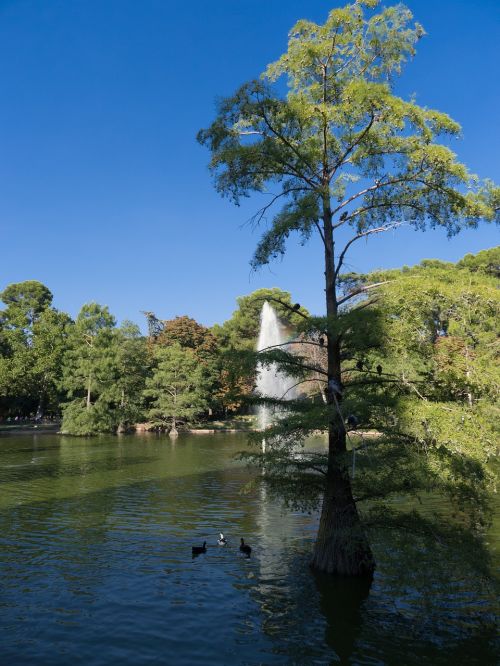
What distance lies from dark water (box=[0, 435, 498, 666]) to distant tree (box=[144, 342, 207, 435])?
112 ft

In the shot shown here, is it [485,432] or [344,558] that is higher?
[485,432]

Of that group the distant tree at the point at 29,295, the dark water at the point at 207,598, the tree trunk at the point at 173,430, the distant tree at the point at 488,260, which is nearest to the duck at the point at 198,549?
the dark water at the point at 207,598

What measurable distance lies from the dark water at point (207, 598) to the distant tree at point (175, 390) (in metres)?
34.2

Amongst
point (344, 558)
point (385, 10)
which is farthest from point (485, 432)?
point (385, 10)

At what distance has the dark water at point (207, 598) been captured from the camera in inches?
320

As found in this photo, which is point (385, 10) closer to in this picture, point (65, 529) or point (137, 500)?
point (65, 529)

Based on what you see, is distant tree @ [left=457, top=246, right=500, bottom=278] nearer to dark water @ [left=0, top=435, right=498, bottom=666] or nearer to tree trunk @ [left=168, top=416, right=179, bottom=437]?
tree trunk @ [left=168, top=416, right=179, bottom=437]

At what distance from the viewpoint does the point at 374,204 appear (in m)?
11.2

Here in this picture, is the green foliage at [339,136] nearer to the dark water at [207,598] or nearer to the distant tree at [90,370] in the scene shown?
the dark water at [207,598]

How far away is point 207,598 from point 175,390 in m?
44.1

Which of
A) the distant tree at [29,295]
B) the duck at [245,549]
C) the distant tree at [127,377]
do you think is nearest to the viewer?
the duck at [245,549]

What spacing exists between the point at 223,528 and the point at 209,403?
44.6m

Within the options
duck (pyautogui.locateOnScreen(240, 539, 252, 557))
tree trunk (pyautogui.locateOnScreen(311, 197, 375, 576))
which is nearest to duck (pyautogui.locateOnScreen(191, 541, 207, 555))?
duck (pyautogui.locateOnScreen(240, 539, 252, 557))

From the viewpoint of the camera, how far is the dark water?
812 centimetres
